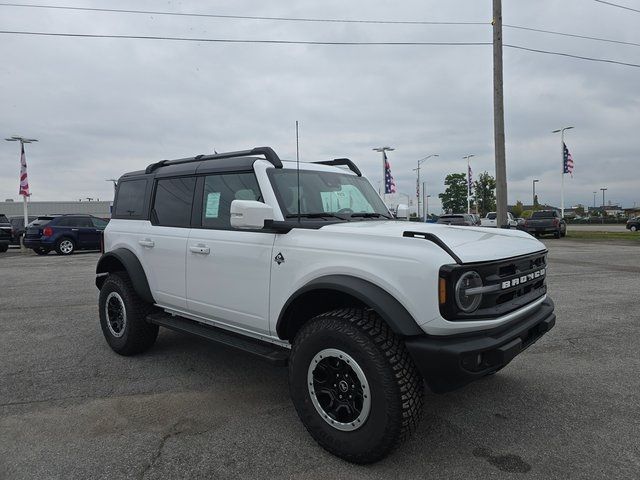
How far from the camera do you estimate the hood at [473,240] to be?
9.04ft

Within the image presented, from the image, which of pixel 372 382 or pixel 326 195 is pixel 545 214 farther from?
pixel 372 382

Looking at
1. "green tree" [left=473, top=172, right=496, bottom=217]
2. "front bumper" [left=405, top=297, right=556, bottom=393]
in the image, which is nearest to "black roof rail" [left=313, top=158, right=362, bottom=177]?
"front bumper" [left=405, top=297, right=556, bottom=393]

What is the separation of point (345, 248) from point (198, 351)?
2.81 meters

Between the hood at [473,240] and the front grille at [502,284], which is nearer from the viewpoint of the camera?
the front grille at [502,284]

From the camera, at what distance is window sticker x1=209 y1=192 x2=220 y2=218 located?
3.99 metres

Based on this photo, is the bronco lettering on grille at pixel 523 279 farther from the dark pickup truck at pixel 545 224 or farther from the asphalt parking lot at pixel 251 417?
the dark pickup truck at pixel 545 224

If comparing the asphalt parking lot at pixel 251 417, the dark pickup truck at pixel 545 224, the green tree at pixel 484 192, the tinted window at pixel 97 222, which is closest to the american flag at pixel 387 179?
the dark pickup truck at pixel 545 224

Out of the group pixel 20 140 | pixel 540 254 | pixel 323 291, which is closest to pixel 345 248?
pixel 323 291

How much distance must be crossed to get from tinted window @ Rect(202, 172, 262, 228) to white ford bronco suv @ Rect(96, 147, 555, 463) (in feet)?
0.04

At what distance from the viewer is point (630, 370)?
433cm

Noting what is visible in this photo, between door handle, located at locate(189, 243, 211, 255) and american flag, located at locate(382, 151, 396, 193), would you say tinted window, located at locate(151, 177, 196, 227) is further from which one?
american flag, located at locate(382, 151, 396, 193)

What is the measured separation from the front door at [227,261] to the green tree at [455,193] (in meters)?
74.7

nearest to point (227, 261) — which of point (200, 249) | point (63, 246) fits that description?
point (200, 249)

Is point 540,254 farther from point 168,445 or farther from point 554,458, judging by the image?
point 168,445
